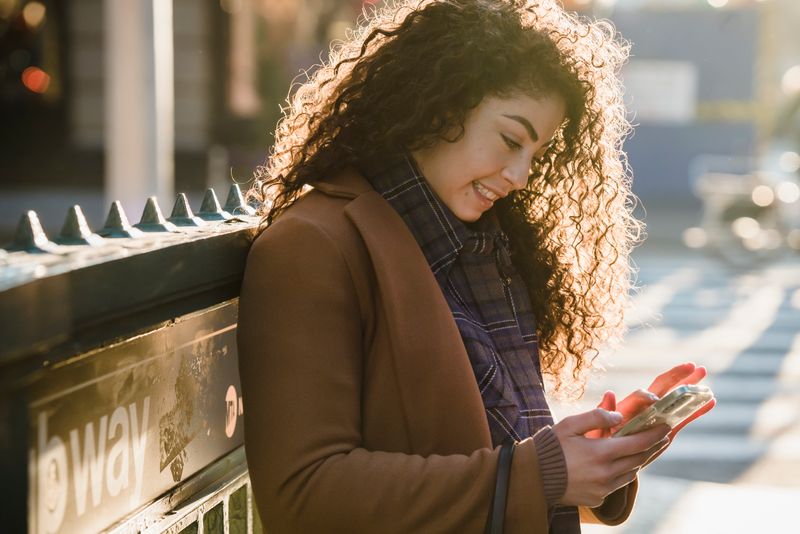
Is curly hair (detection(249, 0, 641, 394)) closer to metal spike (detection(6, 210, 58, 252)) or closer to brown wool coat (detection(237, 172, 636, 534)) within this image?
brown wool coat (detection(237, 172, 636, 534))

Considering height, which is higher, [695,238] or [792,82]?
[792,82]

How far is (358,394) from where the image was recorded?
185 cm

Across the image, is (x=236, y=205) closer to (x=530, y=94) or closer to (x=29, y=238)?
(x=530, y=94)

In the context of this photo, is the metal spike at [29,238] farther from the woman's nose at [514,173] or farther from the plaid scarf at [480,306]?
the woman's nose at [514,173]

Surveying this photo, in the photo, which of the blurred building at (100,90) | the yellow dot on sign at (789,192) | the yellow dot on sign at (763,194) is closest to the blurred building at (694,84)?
the yellow dot on sign at (789,192)

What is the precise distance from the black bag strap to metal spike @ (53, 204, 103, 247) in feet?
2.21

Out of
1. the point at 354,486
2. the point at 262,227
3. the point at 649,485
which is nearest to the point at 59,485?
the point at 354,486

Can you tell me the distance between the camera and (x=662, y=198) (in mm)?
22969

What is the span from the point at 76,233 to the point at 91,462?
0.33m

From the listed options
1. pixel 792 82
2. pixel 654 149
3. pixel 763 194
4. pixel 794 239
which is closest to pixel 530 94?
pixel 763 194

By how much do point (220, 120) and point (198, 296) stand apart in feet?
61.0

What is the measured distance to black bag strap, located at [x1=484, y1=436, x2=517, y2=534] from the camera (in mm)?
1788

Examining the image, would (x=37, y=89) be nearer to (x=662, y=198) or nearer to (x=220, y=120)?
(x=220, y=120)

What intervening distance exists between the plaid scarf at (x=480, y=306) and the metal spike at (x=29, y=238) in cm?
65
